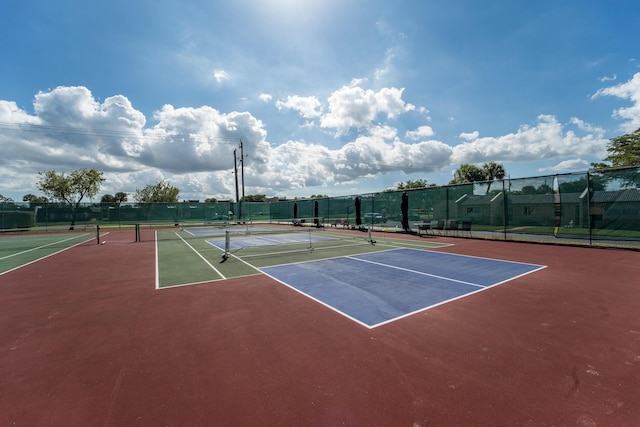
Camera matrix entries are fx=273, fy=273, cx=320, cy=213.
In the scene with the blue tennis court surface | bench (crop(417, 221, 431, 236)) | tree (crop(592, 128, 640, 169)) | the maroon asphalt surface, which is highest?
tree (crop(592, 128, 640, 169))

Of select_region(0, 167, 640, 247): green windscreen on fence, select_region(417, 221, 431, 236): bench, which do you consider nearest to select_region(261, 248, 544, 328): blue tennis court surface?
select_region(0, 167, 640, 247): green windscreen on fence

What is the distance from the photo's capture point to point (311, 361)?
4051mm

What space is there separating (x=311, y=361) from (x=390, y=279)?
492cm

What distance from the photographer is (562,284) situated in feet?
25.2

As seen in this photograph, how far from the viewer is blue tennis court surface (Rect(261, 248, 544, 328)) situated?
6.18 m

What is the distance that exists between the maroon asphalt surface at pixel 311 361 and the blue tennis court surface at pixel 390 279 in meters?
0.45

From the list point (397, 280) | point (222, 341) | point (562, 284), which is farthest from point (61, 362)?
point (562, 284)

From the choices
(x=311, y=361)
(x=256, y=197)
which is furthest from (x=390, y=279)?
(x=256, y=197)

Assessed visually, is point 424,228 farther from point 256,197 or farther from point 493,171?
point 256,197

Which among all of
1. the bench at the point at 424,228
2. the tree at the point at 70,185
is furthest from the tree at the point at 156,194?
the bench at the point at 424,228

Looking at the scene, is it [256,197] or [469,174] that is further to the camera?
[256,197]

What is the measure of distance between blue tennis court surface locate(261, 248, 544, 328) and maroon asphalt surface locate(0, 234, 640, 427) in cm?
45

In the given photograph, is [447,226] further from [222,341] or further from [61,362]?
[61,362]

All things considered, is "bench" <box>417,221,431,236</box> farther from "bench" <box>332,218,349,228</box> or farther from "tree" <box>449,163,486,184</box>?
"tree" <box>449,163,486,184</box>
